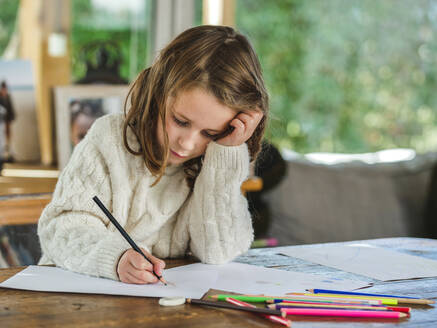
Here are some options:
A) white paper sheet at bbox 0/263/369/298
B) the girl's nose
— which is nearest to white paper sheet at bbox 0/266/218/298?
white paper sheet at bbox 0/263/369/298

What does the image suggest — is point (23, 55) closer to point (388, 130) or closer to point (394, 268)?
point (394, 268)

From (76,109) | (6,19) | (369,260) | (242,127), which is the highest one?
(6,19)

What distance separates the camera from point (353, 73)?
4.07m

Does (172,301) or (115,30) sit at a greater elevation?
(115,30)

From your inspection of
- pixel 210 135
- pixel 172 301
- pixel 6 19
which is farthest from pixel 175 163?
pixel 6 19

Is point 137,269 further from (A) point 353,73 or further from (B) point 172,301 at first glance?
(A) point 353,73

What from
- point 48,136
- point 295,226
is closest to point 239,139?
point 48,136

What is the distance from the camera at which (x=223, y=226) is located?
52.4 inches

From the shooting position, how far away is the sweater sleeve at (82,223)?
1074mm

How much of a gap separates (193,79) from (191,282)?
405 millimetres

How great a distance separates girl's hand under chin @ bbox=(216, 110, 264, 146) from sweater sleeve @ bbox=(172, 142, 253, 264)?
2cm

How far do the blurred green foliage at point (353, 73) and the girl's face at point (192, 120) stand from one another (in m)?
2.71

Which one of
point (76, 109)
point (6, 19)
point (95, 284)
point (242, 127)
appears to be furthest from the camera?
point (6, 19)

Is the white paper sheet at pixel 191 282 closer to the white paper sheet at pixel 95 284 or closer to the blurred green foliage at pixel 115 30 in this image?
the white paper sheet at pixel 95 284
